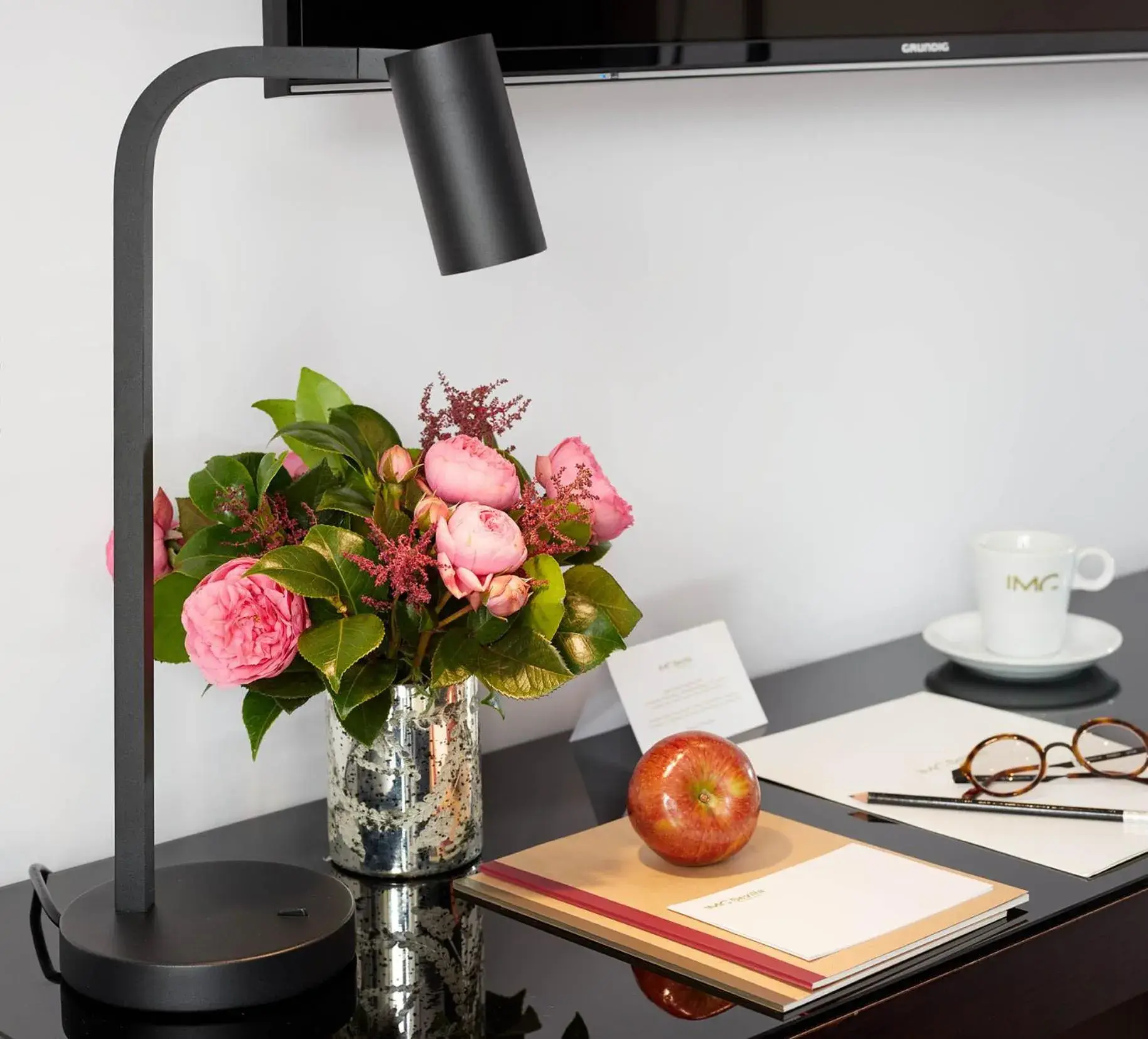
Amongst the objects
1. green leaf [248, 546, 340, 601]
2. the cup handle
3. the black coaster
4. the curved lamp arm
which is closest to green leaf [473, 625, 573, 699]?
green leaf [248, 546, 340, 601]

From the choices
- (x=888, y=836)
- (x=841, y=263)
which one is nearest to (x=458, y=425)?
(x=888, y=836)

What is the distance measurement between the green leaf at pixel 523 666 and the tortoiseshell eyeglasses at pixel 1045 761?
1.25 ft

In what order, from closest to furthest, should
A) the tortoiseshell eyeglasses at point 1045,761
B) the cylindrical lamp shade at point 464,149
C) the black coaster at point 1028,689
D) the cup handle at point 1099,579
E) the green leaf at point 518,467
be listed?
the cylindrical lamp shade at point 464,149
the green leaf at point 518,467
the tortoiseshell eyeglasses at point 1045,761
the black coaster at point 1028,689
the cup handle at point 1099,579

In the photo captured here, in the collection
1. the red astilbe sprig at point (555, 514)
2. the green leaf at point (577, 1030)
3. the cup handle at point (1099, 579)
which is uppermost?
the red astilbe sprig at point (555, 514)

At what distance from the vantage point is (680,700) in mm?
1257

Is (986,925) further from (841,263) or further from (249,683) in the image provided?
(841,263)

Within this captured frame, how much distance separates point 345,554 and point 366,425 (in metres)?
0.12

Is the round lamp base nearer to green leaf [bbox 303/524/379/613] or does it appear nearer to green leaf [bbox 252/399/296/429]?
green leaf [bbox 303/524/379/613]

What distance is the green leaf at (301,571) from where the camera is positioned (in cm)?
88

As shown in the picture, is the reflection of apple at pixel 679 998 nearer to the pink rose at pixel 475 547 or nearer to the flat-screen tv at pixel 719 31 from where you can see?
the pink rose at pixel 475 547

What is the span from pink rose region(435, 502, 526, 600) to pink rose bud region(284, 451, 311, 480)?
169 millimetres

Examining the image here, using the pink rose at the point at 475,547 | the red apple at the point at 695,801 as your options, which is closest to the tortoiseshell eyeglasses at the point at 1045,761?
the red apple at the point at 695,801

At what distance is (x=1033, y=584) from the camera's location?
139 centimetres

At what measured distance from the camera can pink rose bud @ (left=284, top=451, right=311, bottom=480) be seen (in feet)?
3.37
